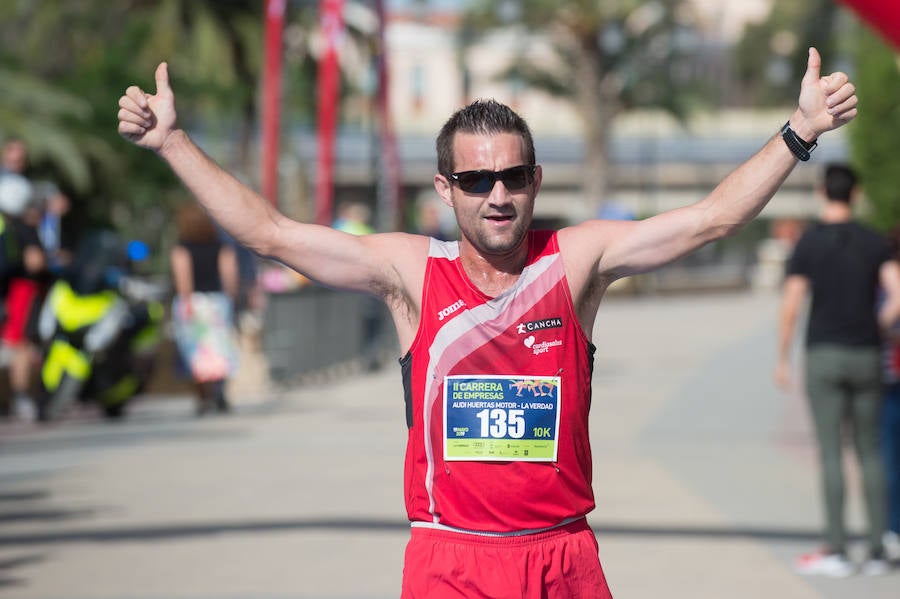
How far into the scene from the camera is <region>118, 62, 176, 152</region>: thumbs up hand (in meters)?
4.30

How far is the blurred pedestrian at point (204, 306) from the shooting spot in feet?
48.2

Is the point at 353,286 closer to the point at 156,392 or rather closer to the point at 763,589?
the point at 763,589

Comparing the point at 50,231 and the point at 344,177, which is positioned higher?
the point at 344,177

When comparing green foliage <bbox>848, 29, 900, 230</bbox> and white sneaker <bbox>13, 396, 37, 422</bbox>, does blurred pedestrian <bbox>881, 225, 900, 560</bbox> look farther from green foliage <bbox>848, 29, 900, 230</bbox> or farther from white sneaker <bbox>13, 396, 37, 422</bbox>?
green foliage <bbox>848, 29, 900, 230</bbox>

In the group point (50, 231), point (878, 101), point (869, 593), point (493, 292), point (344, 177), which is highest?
point (344, 177)

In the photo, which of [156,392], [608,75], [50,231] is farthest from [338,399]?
[608,75]

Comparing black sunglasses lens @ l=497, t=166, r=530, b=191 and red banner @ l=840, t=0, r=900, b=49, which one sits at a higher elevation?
red banner @ l=840, t=0, r=900, b=49

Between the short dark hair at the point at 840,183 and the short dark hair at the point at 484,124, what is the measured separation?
4491 mm

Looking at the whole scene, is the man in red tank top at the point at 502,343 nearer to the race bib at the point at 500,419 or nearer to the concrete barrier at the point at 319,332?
the race bib at the point at 500,419

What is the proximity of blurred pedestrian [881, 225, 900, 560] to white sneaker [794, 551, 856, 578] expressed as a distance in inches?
21.3

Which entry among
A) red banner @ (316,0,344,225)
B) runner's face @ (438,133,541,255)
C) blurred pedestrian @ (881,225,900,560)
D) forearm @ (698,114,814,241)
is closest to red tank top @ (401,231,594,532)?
runner's face @ (438,133,541,255)

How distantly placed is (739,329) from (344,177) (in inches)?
2162

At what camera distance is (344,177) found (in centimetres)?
8300

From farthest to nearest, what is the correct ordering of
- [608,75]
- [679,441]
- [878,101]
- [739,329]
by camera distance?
[608,75]
[878,101]
[739,329]
[679,441]
